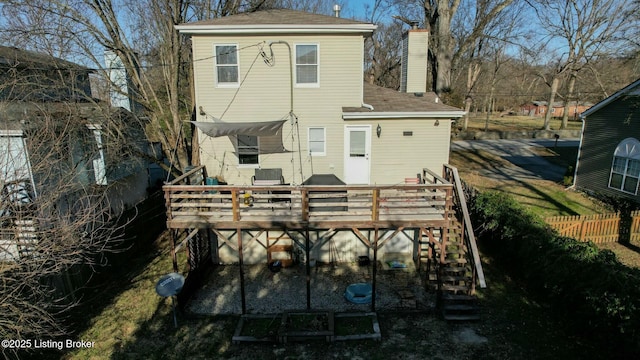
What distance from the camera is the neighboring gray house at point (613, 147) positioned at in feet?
50.6

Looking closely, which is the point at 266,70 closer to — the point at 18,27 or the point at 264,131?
the point at 264,131

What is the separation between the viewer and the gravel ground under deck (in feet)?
30.8

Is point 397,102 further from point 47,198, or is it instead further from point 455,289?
point 47,198

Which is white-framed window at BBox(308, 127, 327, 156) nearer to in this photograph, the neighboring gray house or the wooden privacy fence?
the wooden privacy fence

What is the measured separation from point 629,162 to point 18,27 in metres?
23.9

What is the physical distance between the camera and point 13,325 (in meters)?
6.11

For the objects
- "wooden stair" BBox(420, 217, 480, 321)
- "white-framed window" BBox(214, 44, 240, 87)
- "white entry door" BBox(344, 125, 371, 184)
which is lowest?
"wooden stair" BBox(420, 217, 480, 321)

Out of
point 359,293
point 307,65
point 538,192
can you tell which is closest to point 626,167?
point 538,192

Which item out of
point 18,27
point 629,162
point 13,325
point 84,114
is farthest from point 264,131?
point 629,162

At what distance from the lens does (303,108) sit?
11.6 meters

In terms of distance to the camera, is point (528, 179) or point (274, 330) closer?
point (274, 330)

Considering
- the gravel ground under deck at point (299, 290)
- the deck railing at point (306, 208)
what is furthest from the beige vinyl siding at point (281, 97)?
the gravel ground under deck at point (299, 290)

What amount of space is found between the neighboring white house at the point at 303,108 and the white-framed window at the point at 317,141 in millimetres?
34

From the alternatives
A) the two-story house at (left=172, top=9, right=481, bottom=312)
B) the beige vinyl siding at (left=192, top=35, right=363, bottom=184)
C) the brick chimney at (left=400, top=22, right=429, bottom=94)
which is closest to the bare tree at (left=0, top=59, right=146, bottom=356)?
the two-story house at (left=172, top=9, right=481, bottom=312)
